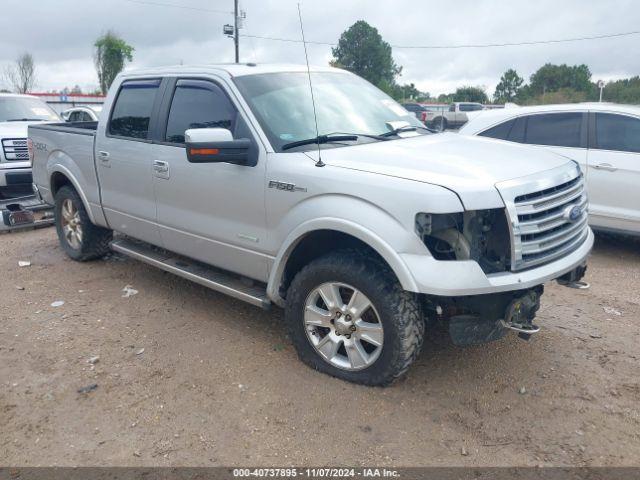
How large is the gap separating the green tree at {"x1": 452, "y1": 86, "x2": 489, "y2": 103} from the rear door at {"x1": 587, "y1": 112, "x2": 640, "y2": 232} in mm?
47596

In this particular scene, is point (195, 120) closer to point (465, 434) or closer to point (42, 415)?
point (42, 415)

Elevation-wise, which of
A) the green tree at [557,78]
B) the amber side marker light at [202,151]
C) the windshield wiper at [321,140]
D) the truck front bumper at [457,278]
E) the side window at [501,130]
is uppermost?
the green tree at [557,78]

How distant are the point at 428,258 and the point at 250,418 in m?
1.41

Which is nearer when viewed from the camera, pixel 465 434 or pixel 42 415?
pixel 465 434

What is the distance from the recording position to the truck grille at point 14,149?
9.11 m

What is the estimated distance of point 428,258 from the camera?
3.10 m

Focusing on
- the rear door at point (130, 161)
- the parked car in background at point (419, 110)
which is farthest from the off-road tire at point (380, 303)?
the parked car in background at point (419, 110)

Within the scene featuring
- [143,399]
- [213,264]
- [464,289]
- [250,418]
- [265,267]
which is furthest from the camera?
[213,264]

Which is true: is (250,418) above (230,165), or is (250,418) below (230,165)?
below

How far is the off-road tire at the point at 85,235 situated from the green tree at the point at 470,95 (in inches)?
1961

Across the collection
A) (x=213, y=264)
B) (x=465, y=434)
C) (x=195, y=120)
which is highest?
(x=195, y=120)

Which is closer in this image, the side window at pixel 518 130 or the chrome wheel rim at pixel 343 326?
the chrome wheel rim at pixel 343 326

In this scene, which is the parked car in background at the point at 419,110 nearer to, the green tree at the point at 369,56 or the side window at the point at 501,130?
the side window at the point at 501,130

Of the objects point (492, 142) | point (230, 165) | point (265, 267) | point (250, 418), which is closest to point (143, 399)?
point (250, 418)
